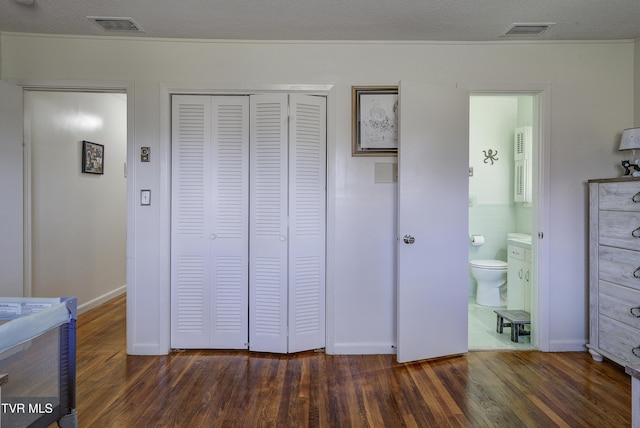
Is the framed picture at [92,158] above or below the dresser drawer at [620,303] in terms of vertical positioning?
above

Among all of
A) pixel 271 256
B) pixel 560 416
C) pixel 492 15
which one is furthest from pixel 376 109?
pixel 560 416

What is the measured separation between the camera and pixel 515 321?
3104 mm

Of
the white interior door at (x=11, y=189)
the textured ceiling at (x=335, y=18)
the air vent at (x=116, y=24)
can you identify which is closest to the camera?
the textured ceiling at (x=335, y=18)

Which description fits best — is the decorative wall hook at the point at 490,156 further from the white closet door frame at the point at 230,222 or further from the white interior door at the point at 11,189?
the white interior door at the point at 11,189

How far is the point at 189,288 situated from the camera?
2.88 meters

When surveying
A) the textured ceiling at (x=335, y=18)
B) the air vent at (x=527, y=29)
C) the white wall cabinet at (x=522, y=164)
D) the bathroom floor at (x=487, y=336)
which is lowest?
the bathroom floor at (x=487, y=336)

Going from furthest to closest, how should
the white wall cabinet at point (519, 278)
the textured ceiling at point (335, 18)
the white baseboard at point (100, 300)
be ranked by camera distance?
1. the white baseboard at point (100, 300)
2. the white wall cabinet at point (519, 278)
3. the textured ceiling at point (335, 18)

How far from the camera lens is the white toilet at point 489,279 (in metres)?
3.97

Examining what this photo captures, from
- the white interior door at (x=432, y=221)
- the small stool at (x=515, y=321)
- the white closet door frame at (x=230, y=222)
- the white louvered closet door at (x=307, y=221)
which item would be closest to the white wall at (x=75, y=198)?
the white closet door frame at (x=230, y=222)

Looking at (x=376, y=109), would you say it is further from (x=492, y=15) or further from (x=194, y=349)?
(x=194, y=349)

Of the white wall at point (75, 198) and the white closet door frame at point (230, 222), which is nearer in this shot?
the white closet door frame at point (230, 222)

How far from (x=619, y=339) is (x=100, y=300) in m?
4.84

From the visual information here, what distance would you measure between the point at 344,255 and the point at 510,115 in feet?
9.63

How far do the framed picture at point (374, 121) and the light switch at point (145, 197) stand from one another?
1.59 metres
